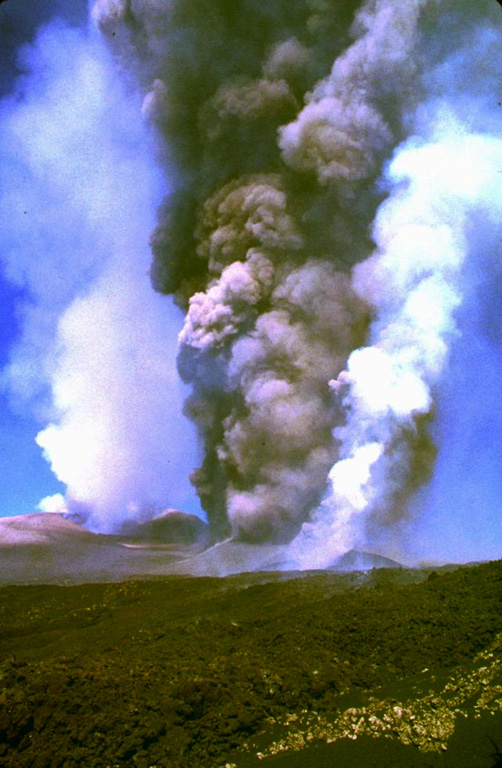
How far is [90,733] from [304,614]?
5064 millimetres

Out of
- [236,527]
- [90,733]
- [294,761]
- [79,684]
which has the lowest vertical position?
[294,761]

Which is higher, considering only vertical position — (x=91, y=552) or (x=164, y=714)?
(x=91, y=552)

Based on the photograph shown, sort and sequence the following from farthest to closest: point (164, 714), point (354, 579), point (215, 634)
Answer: point (354, 579)
point (215, 634)
point (164, 714)

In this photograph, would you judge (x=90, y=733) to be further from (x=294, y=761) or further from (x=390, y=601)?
(x=390, y=601)

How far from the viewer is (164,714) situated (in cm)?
674

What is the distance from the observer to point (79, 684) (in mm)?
7039

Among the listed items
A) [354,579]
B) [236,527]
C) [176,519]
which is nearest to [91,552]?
[236,527]

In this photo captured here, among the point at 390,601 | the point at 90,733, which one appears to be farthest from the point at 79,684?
the point at 390,601

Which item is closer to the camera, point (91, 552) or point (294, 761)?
point (294, 761)

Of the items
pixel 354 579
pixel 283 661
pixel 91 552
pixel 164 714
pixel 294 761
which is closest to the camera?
pixel 294 761

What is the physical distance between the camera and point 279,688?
7547mm

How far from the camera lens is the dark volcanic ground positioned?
6355mm

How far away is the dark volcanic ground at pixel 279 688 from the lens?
20.9ft

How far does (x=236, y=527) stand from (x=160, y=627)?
58.7ft
